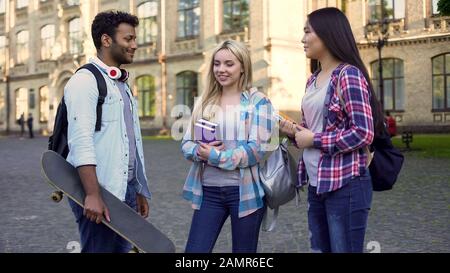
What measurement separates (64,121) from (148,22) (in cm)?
3268

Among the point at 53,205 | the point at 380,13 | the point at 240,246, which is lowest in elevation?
the point at 53,205

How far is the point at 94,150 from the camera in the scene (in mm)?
2932

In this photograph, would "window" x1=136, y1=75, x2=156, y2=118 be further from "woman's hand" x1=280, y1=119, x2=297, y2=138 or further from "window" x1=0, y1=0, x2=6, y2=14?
"woman's hand" x1=280, y1=119, x2=297, y2=138

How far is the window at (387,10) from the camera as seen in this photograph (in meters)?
27.5

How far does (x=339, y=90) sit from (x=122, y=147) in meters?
1.30

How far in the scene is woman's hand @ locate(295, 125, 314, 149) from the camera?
2.86 m

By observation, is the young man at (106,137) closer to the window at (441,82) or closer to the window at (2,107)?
the window at (441,82)

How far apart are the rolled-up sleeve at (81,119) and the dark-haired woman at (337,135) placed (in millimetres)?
1148

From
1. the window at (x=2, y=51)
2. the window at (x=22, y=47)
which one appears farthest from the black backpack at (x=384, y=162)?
the window at (x=2, y=51)

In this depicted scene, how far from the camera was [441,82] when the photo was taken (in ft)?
88.0

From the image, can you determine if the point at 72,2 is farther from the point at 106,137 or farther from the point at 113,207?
the point at 113,207

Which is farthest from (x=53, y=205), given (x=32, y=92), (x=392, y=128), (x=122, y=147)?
(x=32, y=92)

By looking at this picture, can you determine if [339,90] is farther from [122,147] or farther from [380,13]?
[380,13]

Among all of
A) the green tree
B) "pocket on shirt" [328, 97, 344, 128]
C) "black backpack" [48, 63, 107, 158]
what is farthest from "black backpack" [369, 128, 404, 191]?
the green tree
